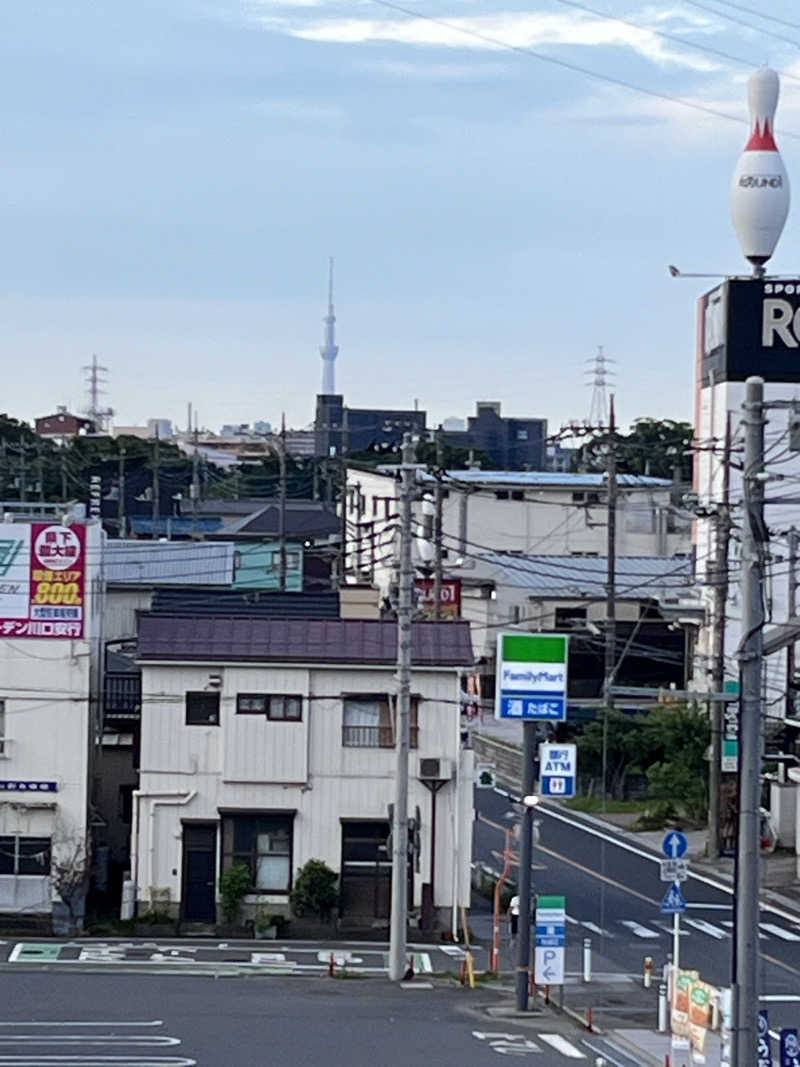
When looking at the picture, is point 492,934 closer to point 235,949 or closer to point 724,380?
point 235,949

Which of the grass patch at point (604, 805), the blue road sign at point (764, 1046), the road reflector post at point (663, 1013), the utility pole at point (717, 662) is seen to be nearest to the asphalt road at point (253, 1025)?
the road reflector post at point (663, 1013)

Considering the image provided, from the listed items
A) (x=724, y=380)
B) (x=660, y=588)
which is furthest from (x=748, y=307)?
(x=660, y=588)

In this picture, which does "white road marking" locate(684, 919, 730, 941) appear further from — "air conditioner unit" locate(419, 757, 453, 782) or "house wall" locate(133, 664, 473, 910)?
"air conditioner unit" locate(419, 757, 453, 782)

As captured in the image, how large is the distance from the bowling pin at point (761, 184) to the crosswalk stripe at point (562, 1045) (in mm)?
53363

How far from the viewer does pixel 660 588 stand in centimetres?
7094

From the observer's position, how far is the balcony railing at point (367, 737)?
34.8 metres

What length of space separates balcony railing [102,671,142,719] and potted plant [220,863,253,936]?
17.4ft

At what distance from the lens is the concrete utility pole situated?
15984 millimetres

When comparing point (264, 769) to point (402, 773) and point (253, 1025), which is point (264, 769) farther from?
point (253, 1025)

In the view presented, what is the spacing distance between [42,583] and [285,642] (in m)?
4.48

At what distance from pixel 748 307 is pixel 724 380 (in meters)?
3.19

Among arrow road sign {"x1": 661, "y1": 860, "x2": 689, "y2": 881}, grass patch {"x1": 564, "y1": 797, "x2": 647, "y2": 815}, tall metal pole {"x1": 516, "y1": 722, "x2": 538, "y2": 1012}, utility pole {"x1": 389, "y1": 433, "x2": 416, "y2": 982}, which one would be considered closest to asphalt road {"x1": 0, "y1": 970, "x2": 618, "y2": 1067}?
tall metal pole {"x1": 516, "y1": 722, "x2": 538, "y2": 1012}

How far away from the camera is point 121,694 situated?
38.5m

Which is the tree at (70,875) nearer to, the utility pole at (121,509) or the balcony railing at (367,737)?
the balcony railing at (367,737)
